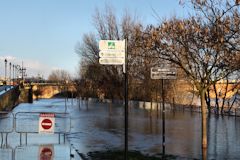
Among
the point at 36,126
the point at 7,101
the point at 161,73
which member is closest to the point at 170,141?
the point at 161,73

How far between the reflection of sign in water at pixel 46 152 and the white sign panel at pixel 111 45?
4986 millimetres

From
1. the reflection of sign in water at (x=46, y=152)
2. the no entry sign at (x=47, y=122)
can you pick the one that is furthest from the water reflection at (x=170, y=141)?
the no entry sign at (x=47, y=122)

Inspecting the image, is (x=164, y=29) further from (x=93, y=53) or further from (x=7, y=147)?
(x=93, y=53)

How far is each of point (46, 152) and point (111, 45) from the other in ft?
20.6

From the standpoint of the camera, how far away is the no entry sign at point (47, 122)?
57.8 feet

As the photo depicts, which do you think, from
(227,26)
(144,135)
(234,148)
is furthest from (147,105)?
(227,26)

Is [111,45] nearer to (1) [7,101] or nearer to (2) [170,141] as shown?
(2) [170,141]

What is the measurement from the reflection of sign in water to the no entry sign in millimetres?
628

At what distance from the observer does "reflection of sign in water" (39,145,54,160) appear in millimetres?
14977

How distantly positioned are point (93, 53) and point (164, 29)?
5614 centimetres

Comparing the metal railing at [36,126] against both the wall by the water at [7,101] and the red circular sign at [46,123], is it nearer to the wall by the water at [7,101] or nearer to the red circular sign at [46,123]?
the red circular sign at [46,123]

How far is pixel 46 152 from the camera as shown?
53.3 feet

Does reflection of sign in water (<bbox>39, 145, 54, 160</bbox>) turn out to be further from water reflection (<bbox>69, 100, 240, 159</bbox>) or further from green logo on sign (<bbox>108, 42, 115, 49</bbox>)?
green logo on sign (<bbox>108, 42, 115, 49</bbox>)

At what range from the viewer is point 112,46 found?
37.1 ft
